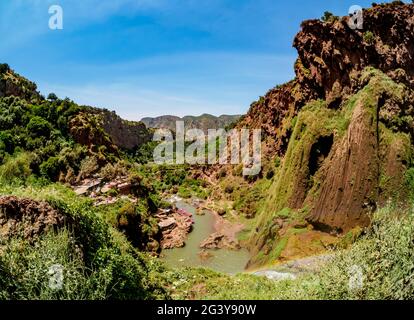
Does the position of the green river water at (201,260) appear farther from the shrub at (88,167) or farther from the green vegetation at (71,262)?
the green vegetation at (71,262)

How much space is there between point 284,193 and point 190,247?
10751 mm

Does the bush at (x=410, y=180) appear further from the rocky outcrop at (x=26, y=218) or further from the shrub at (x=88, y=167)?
the shrub at (x=88, y=167)

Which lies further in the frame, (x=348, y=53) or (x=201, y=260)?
(x=201, y=260)

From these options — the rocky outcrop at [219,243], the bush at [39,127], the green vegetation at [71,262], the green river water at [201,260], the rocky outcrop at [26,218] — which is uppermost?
the bush at [39,127]

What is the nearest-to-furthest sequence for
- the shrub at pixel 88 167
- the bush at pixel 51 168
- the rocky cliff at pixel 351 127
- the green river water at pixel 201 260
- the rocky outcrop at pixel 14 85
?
1. the rocky cliff at pixel 351 127
2. the green river water at pixel 201 260
3. the bush at pixel 51 168
4. the shrub at pixel 88 167
5. the rocky outcrop at pixel 14 85

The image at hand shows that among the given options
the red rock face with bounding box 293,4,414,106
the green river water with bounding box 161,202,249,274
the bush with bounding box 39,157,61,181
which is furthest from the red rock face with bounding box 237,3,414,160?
the bush with bounding box 39,157,61,181

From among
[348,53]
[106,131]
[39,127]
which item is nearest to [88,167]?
[39,127]

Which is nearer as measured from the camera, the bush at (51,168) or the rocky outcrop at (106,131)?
the bush at (51,168)

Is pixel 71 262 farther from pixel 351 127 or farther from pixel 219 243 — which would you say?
pixel 219 243

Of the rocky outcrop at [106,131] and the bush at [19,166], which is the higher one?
the rocky outcrop at [106,131]

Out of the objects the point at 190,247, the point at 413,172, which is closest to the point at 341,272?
the point at 413,172

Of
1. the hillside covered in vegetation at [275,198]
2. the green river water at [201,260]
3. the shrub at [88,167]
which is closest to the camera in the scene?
the hillside covered in vegetation at [275,198]

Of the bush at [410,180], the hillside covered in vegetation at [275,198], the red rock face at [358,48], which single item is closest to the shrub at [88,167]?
the hillside covered in vegetation at [275,198]
